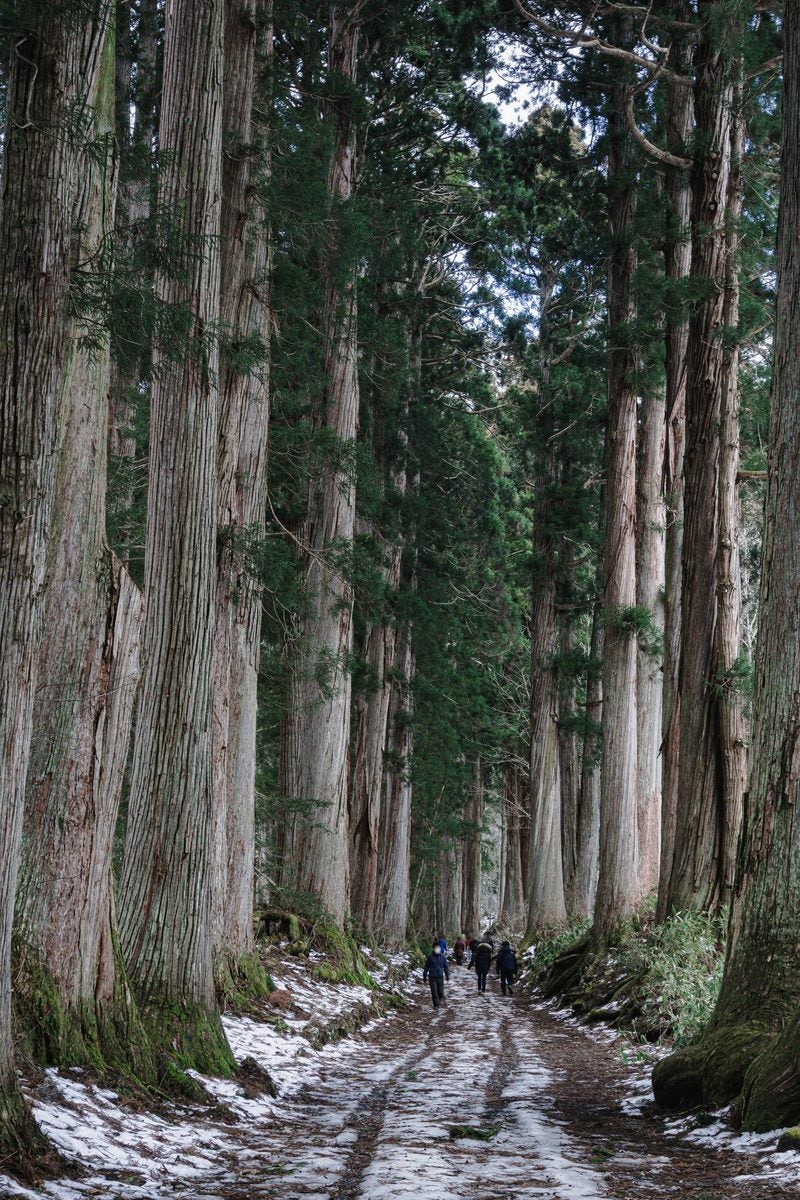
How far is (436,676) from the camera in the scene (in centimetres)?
2991

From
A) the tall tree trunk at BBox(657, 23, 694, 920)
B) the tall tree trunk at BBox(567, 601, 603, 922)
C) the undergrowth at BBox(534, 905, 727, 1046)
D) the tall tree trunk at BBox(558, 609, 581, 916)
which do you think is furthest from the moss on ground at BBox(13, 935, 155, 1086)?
the tall tree trunk at BBox(567, 601, 603, 922)

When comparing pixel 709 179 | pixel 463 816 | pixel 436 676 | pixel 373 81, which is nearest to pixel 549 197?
pixel 373 81

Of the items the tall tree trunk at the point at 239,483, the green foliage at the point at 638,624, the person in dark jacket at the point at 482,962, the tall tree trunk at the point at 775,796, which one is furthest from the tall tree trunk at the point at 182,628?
the person in dark jacket at the point at 482,962

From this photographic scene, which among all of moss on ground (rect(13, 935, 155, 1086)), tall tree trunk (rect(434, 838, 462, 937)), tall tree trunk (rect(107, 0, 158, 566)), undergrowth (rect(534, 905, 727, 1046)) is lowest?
tall tree trunk (rect(434, 838, 462, 937))

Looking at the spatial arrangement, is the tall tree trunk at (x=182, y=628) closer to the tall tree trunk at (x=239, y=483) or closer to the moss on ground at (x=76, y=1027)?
the moss on ground at (x=76, y=1027)

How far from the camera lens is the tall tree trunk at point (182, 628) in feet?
26.2

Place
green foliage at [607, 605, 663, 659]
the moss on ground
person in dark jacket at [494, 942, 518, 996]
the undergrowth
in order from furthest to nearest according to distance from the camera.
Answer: person in dark jacket at [494, 942, 518, 996] → green foliage at [607, 605, 663, 659] → the undergrowth → the moss on ground

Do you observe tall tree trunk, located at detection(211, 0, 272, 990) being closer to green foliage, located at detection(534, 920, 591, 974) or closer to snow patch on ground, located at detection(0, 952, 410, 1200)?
snow patch on ground, located at detection(0, 952, 410, 1200)

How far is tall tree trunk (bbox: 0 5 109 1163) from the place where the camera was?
4895mm

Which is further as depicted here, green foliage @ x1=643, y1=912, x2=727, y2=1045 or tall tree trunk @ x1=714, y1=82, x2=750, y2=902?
tall tree trunk @ x1=714, y1=82, x2=750, y2=902

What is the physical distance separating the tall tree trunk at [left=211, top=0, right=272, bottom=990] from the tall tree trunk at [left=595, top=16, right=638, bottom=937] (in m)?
7.06

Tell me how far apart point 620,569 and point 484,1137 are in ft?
41.7

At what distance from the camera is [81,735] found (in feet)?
21.9

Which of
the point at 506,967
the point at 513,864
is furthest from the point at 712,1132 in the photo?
the point at 513,864
